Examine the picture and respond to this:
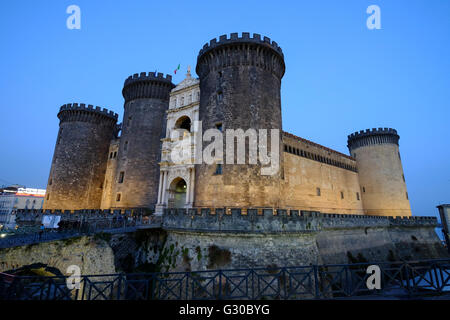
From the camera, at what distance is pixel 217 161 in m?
18.8

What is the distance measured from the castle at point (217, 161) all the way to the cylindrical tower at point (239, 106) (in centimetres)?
8

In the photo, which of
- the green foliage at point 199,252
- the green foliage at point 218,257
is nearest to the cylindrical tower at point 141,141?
the green foliage at point 199,252

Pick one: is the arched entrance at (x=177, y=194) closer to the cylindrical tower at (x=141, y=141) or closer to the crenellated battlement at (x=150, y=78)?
the cylindrical tower at (x=141, y=141)

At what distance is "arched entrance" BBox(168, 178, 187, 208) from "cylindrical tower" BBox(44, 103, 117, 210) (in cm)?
1302

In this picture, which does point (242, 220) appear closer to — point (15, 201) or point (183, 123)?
Result: point (183, 123)

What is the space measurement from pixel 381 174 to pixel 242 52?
29069 mm

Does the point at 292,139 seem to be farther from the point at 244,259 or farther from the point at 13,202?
the point at 13,202

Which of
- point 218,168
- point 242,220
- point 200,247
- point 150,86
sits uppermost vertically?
point 150,86

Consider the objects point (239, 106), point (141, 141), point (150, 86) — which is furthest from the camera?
point (150, 86)

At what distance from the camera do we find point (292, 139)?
28.8m

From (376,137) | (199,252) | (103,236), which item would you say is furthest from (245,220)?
(376,137)

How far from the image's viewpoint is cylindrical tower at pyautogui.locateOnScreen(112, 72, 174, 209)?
2636cm
